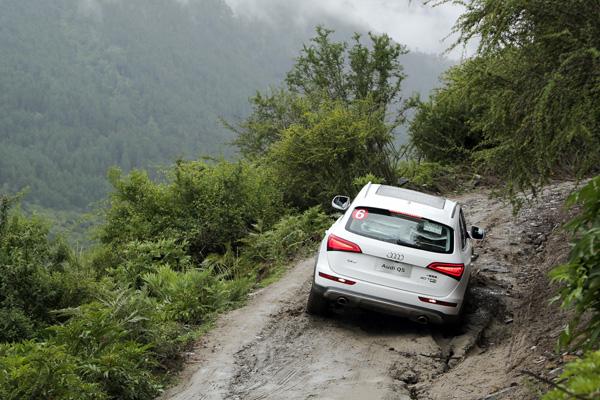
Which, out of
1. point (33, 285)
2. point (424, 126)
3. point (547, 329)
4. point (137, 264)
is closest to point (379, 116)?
point (424, 126)

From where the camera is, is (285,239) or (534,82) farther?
(285,239)

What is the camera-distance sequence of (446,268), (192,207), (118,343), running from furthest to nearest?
(192,207), (446,268), (118,343)

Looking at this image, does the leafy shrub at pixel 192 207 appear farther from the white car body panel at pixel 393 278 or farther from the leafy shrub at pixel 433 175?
the white car body panel at pixel 393 278

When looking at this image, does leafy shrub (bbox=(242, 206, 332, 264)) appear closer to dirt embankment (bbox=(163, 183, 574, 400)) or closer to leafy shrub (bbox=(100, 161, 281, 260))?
leafy shrub (bbox=(100, 161, 281, 260))

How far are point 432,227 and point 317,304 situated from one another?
5.79 feet

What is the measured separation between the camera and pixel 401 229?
892 cm

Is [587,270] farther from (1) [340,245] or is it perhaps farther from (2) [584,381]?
(1) [340,245]

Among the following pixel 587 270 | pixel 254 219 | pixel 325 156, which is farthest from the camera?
pixel 325 156

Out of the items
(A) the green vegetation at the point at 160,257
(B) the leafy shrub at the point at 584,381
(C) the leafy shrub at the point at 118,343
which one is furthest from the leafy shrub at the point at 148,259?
(B) the leafy shrub at the point at 584,381

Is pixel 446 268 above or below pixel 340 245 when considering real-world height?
below

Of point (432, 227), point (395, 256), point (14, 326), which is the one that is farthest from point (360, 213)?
point (14, 326)

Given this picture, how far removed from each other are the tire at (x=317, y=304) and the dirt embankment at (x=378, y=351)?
12 cm

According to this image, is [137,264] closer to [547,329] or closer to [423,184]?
[547,329]

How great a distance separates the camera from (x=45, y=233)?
14.0 m
